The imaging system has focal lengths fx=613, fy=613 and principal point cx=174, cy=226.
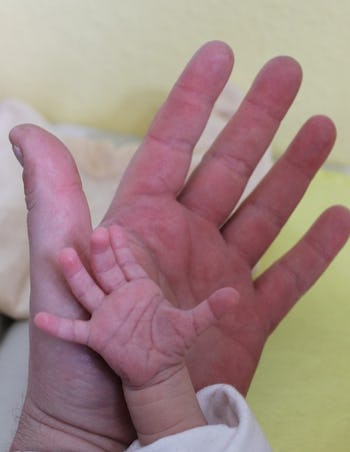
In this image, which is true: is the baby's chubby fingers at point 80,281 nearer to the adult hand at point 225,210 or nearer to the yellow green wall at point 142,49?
the adult hand at point 225,210

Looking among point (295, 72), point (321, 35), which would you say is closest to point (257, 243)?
point (295, 72)

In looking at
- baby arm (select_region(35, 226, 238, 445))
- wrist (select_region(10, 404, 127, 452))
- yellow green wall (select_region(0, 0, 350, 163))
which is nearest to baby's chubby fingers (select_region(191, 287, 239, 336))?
baby arm (select_region(35, 226, 238, 445))

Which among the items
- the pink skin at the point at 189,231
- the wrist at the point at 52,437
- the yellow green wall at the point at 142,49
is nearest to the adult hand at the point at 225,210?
the pink skin at the point at 189,231

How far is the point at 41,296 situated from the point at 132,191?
0.12 metres

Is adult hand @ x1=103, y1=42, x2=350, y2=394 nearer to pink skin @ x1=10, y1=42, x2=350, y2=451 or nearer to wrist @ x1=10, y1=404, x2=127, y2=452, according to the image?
pink skin @ x1=10, y1=42, x2=350, y2=451

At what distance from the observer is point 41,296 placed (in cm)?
42

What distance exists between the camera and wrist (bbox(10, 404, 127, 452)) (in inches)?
17.2

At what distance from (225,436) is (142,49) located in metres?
0.54

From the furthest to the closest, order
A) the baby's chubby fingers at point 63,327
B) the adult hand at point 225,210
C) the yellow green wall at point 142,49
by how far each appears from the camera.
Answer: the yellow green wall at point 142,49 → the adult hand at point 225,210 → the baby's chubby fingers at point 63,327

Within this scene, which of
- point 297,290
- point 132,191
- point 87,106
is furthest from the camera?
point 87,106

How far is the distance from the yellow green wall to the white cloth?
0.48 meters

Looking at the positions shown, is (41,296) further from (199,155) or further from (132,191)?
(199,155)

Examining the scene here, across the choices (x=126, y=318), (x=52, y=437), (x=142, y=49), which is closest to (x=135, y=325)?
(x=126, y=318)

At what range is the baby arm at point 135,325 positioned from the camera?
387 mm
